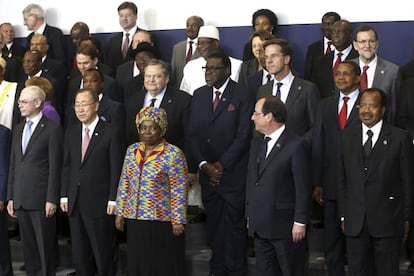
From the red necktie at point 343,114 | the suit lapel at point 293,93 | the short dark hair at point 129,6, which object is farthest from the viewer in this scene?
the short dark hair at point 129,6

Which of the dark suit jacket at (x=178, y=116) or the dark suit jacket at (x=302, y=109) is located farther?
the dark suit jacket at (x=178, y=116)

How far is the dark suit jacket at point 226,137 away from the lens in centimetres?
686

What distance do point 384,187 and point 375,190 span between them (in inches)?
2.5

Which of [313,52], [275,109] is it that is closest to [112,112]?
[275,109]

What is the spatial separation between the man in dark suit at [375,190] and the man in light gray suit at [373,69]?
97 cm

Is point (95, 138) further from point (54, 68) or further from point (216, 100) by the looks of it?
point (54, 68)

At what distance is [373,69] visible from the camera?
7.30 meters

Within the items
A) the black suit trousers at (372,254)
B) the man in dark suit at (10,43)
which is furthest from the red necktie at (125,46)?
the black suit trousers at (372,254)

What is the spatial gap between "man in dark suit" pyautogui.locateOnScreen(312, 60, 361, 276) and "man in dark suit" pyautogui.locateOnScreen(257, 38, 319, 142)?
0.32 feet

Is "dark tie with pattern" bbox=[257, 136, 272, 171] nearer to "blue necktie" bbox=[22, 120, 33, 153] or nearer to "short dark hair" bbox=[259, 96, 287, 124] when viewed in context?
"short dark hair" bbox=[259, 96, 287, 124]

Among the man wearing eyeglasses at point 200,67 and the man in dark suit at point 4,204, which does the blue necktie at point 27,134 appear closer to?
the man in dark suit at point 4,204

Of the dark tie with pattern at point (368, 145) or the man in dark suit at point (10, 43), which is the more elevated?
the man in dark suit at point (10, 43)

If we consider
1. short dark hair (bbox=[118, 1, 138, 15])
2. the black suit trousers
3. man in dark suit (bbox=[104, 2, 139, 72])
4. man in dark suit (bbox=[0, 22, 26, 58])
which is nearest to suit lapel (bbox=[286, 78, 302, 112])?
the black suit trousers

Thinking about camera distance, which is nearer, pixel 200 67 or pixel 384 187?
pixel 384 187
